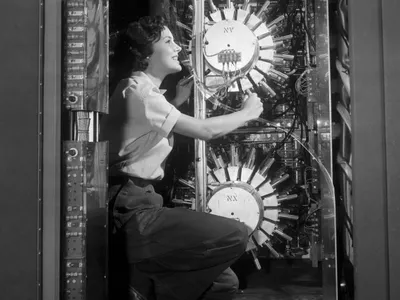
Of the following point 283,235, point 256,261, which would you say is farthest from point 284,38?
point 256,261

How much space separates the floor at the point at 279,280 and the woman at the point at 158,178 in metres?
0.05

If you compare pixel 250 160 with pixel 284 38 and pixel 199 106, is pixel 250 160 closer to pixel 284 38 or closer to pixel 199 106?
pixel 199 106

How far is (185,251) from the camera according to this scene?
1712 mm

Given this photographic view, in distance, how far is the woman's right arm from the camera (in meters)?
1.76

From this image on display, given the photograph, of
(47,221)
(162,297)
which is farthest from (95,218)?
(162,297)

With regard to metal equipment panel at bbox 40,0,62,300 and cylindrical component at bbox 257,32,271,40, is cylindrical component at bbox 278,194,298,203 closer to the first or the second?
cylindrical component at bbox 257,32,271,40

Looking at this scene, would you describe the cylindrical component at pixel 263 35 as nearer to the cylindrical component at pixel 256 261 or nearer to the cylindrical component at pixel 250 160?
the cylindrical component at pixel 250 160

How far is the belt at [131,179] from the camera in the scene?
176 cm

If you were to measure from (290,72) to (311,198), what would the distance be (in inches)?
20.6

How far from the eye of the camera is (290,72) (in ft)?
5.83
